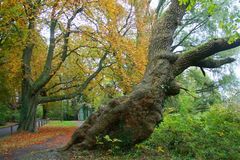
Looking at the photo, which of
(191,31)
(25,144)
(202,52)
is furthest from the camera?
(191,31)

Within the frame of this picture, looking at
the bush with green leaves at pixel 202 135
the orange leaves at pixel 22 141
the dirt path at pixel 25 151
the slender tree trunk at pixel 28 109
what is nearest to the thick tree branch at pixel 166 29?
the bush with green leaves at pixel 202 135

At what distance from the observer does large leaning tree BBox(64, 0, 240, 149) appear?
9492mm

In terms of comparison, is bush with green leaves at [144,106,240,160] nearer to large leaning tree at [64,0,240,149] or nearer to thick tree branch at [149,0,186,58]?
large leaning tree at [64,0,240,149]

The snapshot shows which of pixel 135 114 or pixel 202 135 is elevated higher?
pixel 135 114

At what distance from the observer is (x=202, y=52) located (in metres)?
10.6

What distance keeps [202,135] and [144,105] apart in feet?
7.88

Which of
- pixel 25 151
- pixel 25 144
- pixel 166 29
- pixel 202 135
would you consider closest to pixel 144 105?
pixel 202 135

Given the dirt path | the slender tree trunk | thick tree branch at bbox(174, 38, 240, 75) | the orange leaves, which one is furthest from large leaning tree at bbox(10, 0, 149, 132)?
thick tree branch at bbox(174, 38, 240, 75)

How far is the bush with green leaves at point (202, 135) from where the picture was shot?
9549mm

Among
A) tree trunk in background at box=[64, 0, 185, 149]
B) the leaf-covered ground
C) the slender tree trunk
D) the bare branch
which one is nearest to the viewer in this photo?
tree trunk in background at box=[64, 0, 185, 149]

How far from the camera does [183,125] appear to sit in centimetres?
1062

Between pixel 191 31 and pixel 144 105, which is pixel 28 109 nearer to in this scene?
pixel 144 105

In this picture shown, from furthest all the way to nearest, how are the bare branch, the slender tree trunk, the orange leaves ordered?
1. the bare branch
2. the slender tree trunk
3. the orange leaves

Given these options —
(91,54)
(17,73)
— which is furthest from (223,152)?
(17,73)
